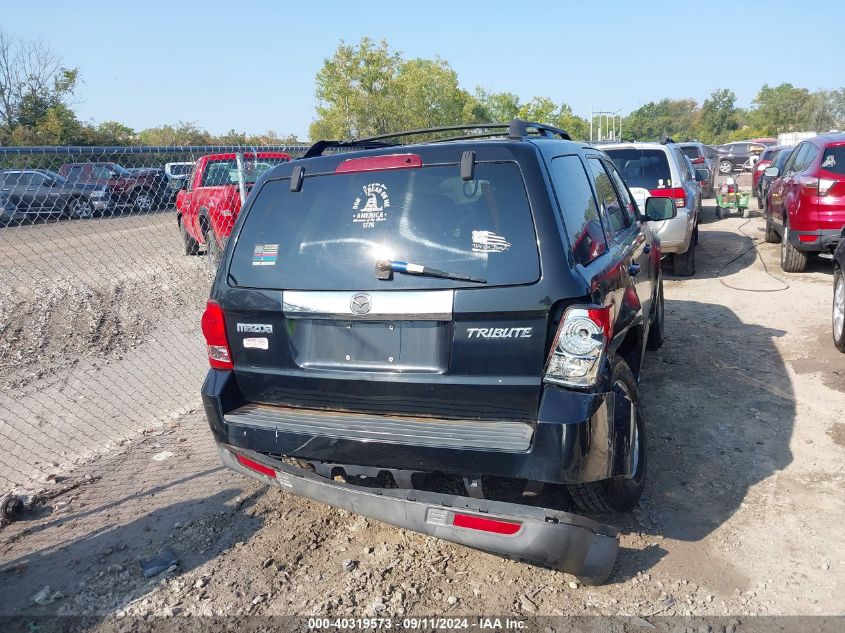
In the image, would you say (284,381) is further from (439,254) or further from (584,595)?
(584,595)

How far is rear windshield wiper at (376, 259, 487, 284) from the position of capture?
2771 mm

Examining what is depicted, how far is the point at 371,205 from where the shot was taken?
3.05 meters

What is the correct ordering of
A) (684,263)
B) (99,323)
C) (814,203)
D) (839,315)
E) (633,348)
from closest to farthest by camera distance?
(633,348)
(839,315)
(99,323)
(814,203)
(684,263)

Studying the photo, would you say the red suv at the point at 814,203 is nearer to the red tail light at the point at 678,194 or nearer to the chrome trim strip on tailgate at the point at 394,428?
the red tail light at the point at 678,194

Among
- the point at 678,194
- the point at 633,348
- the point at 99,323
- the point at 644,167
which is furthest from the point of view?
the point at 644,167

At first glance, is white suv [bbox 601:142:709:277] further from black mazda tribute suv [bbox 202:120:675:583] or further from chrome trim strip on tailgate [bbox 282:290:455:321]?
chrome trim strip on tailgate [bbox 282:290:455:321]

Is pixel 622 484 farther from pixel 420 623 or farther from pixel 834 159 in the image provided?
pixel 834 159

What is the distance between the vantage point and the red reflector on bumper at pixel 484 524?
2650mm

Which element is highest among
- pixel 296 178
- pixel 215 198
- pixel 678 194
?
pixel 296 178

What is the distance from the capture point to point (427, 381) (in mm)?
2836

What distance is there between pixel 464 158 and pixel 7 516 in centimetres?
332

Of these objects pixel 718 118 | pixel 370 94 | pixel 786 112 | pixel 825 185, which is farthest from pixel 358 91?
pixel 718 118

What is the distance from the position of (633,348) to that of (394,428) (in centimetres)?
180

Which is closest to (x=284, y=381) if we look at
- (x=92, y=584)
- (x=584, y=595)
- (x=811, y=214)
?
(x=92, y=584)
